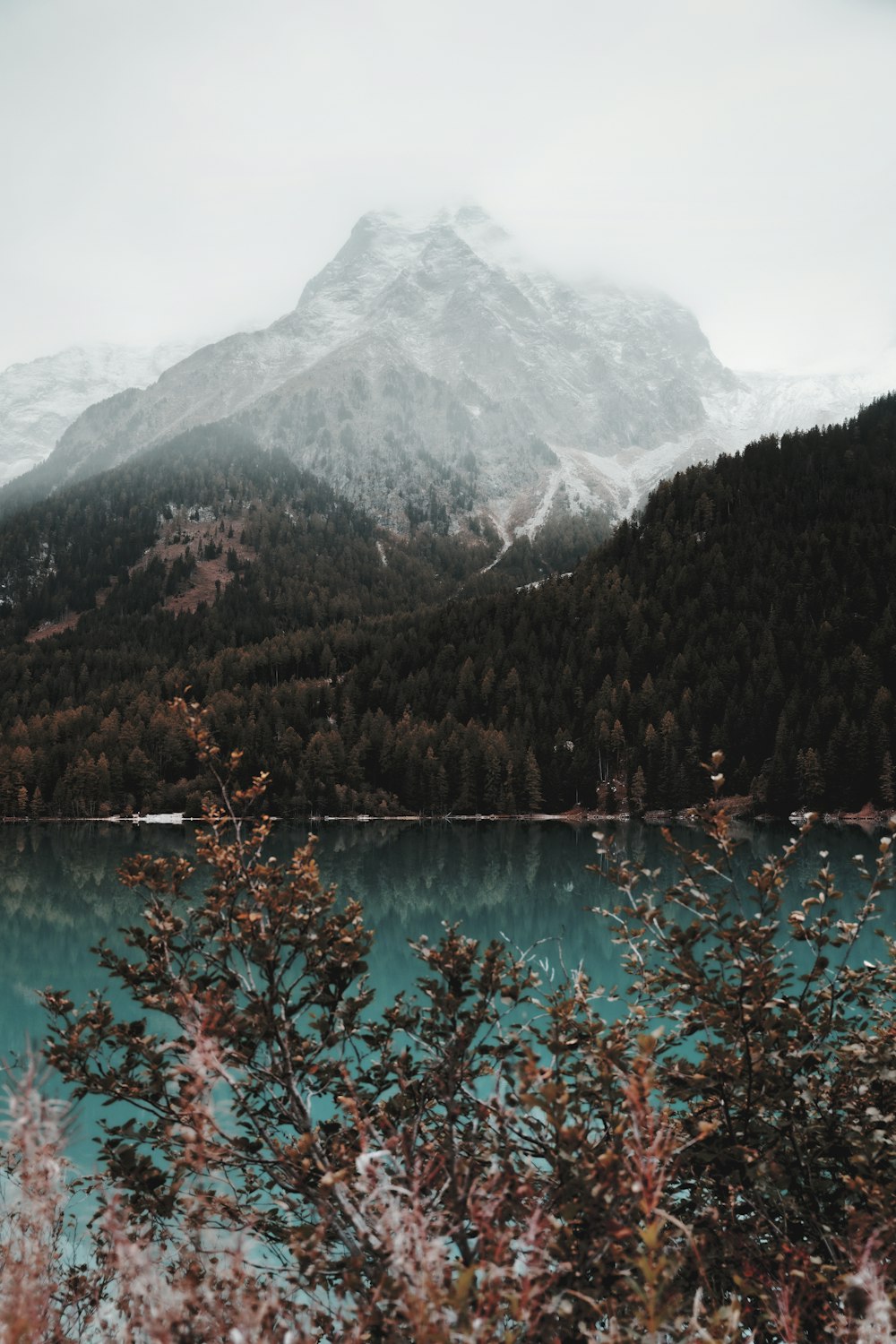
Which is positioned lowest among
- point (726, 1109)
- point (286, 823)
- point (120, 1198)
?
point (286, 823)

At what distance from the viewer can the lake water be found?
3130cm

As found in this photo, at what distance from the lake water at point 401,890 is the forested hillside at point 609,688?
15.8 m

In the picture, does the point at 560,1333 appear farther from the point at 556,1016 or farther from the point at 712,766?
the point at 712,766

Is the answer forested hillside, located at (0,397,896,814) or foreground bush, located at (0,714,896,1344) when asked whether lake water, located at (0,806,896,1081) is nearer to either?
foreground bush, located at (0,714,896,1344)

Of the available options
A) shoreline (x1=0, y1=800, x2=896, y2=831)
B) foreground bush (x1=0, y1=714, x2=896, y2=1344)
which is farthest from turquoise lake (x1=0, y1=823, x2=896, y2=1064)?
shoreline (x1=0, y1=800, x2=896, y2=831)

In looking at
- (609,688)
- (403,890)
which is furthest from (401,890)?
(609,688)

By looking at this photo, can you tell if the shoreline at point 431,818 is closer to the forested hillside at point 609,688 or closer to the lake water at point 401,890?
the forested hillside at point 609,688

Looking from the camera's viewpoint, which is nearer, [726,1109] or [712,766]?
[726,1109]

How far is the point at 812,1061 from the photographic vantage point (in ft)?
17.7

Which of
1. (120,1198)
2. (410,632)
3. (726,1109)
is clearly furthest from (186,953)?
(410,632)

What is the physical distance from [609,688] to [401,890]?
265 ft

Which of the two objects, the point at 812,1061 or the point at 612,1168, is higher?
the point at 612,1168

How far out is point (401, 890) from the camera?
54375 mm

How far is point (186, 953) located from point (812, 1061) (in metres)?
4.35
